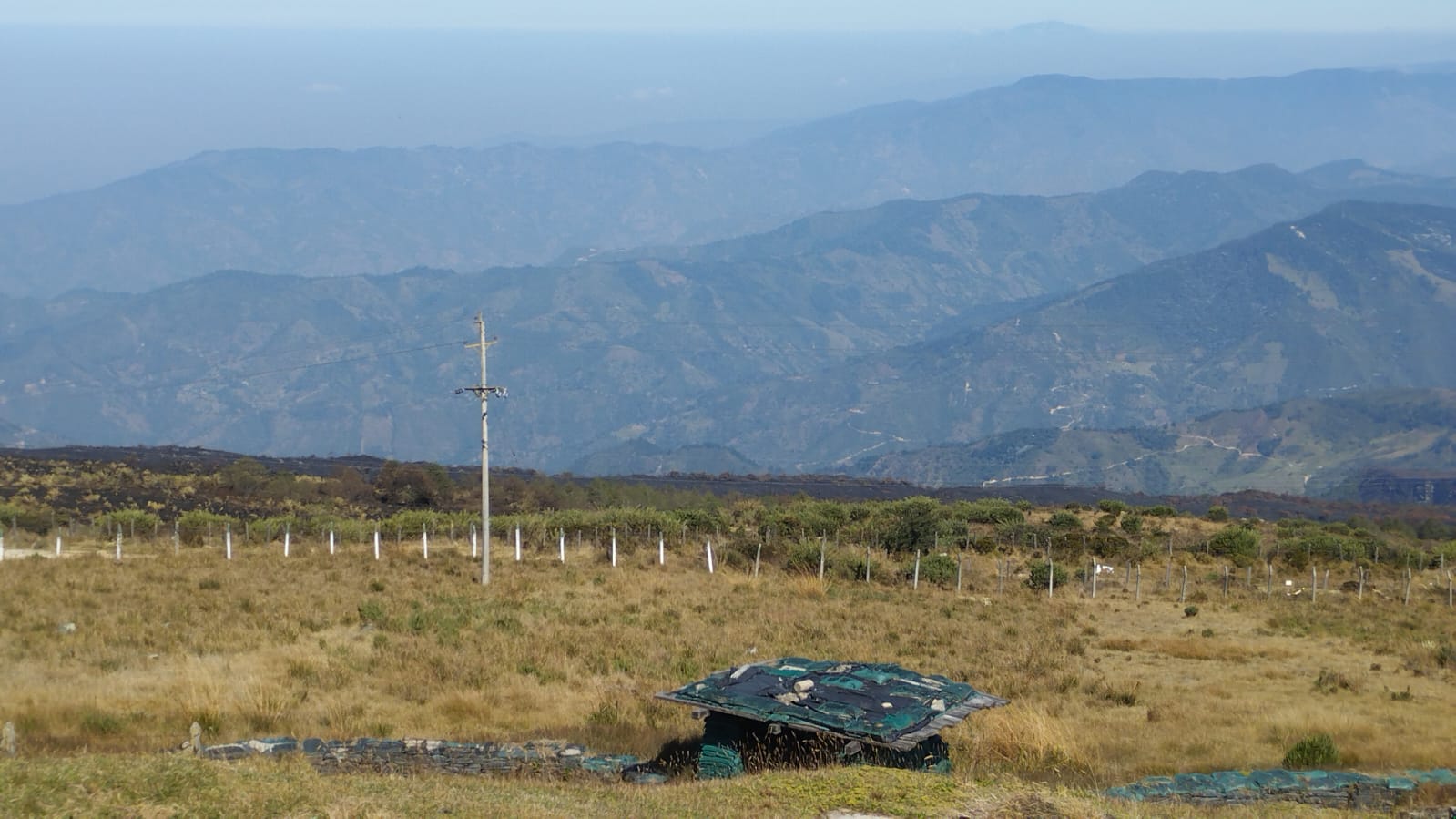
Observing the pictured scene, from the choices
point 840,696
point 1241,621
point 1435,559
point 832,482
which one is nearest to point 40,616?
point 840,696

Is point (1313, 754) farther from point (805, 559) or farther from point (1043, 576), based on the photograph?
point (805, 559)

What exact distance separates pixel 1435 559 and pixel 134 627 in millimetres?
40032

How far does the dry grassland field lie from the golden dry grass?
0.08 meters

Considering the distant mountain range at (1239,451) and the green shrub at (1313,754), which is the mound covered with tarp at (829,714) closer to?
the green shrub at (1313,754)

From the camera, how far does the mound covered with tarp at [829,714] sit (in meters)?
15.4

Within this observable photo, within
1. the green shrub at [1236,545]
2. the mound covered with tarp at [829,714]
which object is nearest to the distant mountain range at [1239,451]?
the green shrub at [1236,545]

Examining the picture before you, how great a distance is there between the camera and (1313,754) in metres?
17.8

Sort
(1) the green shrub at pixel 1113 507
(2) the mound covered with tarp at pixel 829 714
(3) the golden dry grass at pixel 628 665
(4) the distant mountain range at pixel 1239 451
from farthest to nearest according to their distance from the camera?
1. (4) the distant mountain range at pixel 1239 451
2. (1) the green shrub at pixel 1113 507
3. (3) the golden dry grass at pixel 628 665
4. (2) the mound covered with tarp at pixel 829 714

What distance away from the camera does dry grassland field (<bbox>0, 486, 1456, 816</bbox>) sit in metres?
12.9

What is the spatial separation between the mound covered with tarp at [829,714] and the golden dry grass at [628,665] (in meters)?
0.82

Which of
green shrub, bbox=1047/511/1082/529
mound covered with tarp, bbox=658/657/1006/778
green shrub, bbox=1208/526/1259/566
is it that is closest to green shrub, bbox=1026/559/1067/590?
green shrub, bbox=1208/526/1259/566

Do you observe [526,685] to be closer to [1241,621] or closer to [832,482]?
[1241,621]

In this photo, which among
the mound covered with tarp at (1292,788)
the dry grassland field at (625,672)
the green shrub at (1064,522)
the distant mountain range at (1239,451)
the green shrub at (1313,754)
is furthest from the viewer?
the distant mountain range at (1239,451)

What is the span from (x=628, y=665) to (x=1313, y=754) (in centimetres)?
1075
